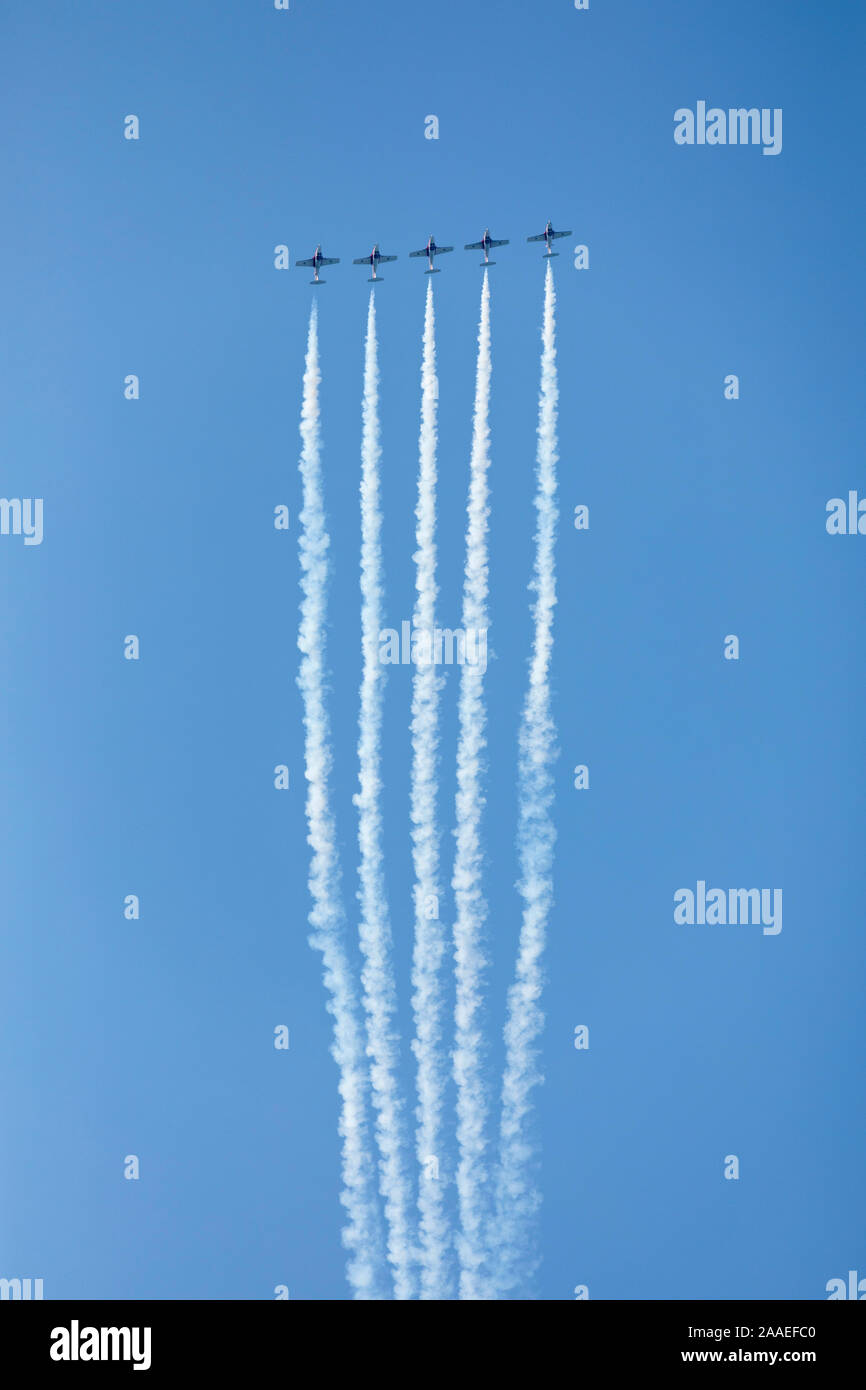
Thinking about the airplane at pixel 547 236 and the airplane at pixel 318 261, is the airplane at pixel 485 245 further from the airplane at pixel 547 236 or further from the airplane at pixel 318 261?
the airplane at pixel 318 261

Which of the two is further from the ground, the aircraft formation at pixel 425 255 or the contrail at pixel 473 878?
the aircraft formation at pixel 425 255

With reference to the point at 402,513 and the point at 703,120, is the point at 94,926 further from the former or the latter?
the point at 703,120

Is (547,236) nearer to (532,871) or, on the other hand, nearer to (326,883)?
(532,871)

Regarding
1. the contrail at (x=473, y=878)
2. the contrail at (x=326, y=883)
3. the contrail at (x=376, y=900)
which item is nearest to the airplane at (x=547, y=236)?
the contrail at (x=473, y=878)

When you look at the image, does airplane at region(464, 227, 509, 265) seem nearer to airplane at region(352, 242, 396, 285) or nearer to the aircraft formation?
the aircraft formation

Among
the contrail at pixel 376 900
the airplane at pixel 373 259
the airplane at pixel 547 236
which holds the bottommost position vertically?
the contrail at pixel 376 900

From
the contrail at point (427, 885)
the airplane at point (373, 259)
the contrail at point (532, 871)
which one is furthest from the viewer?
the airplane at point (373, 259)

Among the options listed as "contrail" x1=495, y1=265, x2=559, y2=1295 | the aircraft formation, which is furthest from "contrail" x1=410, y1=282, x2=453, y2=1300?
"contrail" x1=495, y1=265, x2=559, y2=1295

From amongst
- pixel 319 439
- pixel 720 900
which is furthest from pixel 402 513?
pixel 720 900
